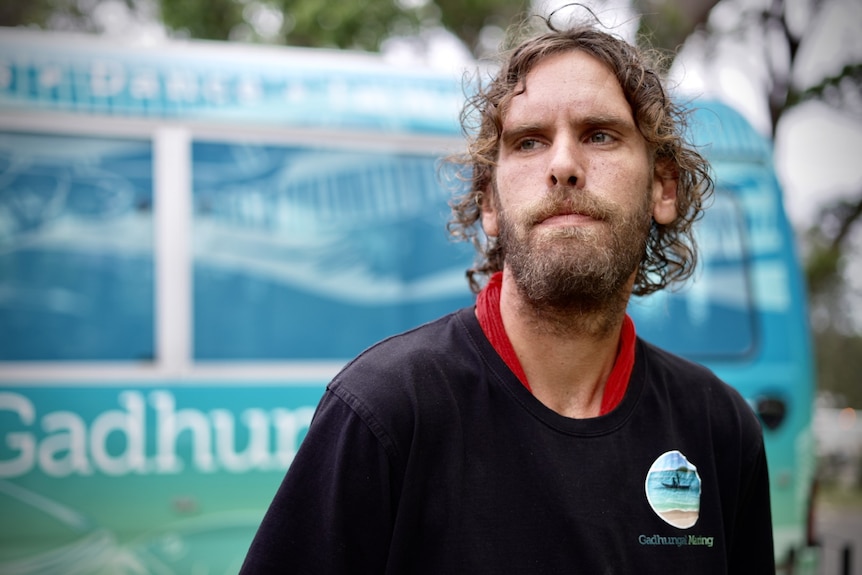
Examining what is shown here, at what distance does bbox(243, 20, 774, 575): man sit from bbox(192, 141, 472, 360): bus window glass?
1.93 meters

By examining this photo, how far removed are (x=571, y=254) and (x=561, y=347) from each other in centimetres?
19

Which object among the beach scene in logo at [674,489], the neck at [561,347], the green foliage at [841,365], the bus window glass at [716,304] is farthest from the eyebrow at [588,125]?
the green foliage at [841,365]

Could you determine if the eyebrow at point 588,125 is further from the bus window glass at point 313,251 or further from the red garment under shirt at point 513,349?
the bus window glass at point 313,251

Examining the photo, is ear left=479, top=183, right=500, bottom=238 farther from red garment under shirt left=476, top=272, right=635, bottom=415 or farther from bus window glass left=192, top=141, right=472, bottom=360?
bus window glass left=192, top=141, right=472, bottom=360

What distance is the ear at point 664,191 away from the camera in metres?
1.79

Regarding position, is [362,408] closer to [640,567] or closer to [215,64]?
[640,567]

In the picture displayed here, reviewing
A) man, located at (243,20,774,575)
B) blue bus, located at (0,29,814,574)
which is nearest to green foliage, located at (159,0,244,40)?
blue bus, located at (0,29,814,574)

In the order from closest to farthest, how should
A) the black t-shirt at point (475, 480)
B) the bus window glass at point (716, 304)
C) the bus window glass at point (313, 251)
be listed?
the black t-shirt at point (475, 480)
the bus window glass at point (313, 251)
the bus window glass at point (716, 304)

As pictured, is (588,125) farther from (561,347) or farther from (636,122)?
(561,347)

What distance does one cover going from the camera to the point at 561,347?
5.16ft

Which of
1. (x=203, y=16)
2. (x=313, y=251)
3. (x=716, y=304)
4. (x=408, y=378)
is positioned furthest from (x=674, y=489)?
(x=203, y=16)

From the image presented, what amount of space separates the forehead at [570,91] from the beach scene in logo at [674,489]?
666mm

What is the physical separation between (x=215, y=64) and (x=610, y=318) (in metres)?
2.61

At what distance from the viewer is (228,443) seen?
342 cm
